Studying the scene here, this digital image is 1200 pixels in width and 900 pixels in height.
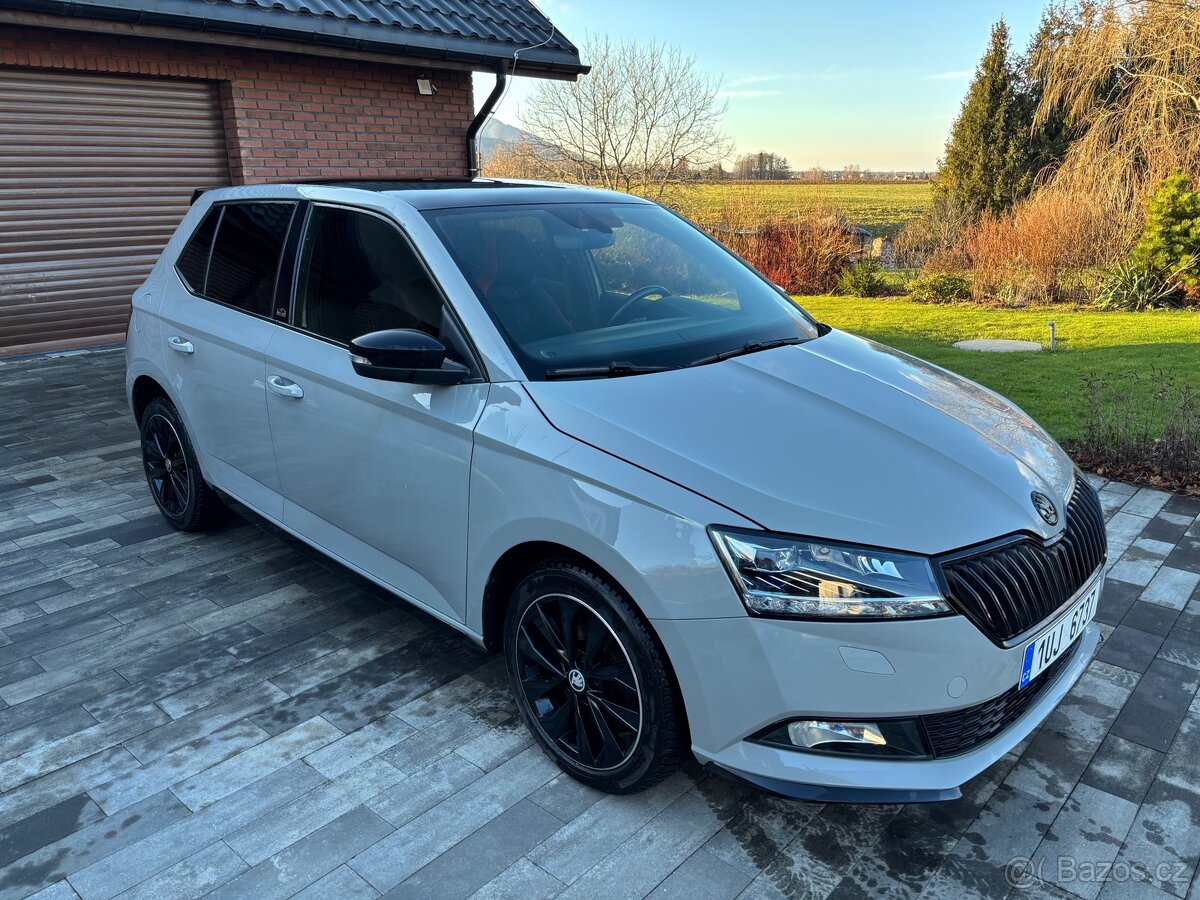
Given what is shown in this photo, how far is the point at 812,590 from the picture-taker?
210cm

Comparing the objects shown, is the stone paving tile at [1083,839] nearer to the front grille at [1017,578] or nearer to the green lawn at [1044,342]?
the front grille at [1017,578]

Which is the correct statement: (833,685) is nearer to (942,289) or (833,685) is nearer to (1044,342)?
(1044,342)

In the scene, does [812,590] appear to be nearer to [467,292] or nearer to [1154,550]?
[467,292]

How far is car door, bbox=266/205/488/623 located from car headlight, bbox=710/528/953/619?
3.24ft

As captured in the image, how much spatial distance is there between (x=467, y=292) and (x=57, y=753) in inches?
79.6

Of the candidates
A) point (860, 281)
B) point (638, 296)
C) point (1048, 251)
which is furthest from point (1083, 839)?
point (860, 281)

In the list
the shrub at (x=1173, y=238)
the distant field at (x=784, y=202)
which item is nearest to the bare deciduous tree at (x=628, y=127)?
the distant field at (x=784, y=202)

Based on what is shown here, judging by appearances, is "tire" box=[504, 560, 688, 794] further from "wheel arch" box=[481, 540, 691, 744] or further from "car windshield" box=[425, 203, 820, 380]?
"car windshield" box=[425, 203, 820, 380]

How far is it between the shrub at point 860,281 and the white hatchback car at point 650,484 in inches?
501

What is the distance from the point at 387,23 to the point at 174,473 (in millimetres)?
5706

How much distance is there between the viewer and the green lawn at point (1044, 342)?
7797 mm

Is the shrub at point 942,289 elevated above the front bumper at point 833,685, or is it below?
below

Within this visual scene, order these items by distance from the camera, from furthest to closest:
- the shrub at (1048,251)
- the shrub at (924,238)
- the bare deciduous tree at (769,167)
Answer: the bare deciduous tree at (769,167)
the shrub at (924,238)
the shrub at (1048,251)

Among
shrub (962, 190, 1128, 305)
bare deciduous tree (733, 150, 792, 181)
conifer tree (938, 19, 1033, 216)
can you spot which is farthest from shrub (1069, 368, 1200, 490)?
bare deciduous tree (733, 150, 792, 181)
